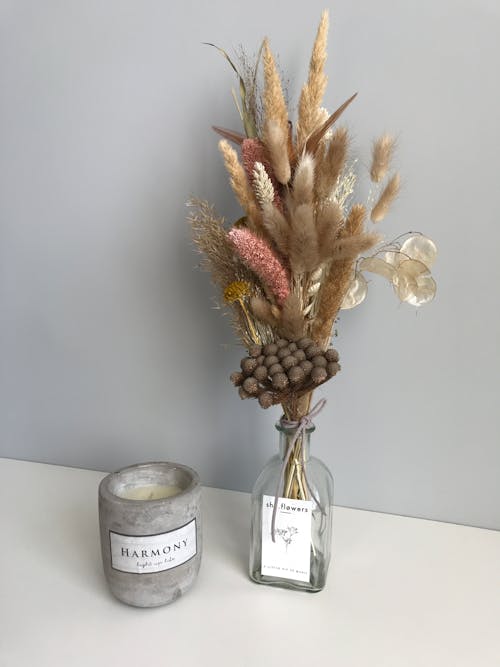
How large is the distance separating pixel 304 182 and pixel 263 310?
15 centimetres

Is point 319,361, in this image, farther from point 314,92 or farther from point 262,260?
point 314,92

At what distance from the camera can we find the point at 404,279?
0.73m

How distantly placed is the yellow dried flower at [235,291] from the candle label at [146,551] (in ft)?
0.89

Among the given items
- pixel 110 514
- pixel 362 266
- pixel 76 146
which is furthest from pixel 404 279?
pixel 76 146

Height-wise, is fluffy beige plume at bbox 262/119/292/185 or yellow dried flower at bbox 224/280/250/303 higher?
fluffy beige plume at bbox 262/119/292/185

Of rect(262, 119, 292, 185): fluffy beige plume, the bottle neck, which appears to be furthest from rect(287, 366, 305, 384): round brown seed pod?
rect(262, 119, 292, 185): fluffy beige plume

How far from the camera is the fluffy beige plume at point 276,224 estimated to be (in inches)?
25.2

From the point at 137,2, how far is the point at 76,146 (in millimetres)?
236

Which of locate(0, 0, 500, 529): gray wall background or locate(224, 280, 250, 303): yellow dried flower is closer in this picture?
locate(224, 280, 250, 303): yellow dried flower

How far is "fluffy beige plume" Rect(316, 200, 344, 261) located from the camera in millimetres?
613

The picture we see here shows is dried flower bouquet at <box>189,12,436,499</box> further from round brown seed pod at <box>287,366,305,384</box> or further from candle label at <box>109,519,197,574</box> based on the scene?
candle label at <box>109,519,197,574</box>

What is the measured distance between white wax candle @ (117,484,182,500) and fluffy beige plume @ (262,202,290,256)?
340 millimetres

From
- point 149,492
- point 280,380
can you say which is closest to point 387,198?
point 280,380

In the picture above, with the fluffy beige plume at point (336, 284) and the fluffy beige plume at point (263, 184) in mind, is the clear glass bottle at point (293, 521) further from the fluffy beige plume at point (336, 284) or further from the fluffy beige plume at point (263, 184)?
the fluffy beige plume at point (263, 184)
